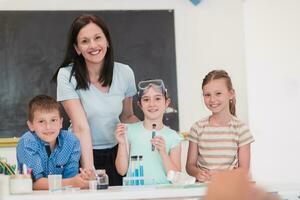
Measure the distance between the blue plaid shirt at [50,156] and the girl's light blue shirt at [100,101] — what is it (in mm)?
236

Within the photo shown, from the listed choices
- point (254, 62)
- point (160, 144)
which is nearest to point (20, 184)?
→ point (160, 144)

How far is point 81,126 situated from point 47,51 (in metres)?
1.35

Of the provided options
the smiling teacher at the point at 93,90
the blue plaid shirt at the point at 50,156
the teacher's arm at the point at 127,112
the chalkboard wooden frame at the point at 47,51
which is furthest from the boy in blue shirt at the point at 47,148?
the chalkboard wooden frame at the point at 47,51

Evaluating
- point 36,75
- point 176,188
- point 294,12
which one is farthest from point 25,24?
point 176,188

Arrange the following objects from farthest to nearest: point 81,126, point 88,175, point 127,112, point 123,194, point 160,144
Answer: point 127,112 → point 81,126 → point 160,144 → point 88,175 → point 123,194

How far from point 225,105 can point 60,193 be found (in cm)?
90

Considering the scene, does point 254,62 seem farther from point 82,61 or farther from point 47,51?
point 82,61

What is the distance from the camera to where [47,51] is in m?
3.14

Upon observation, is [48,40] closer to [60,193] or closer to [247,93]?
[247,93]

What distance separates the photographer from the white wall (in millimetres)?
3316

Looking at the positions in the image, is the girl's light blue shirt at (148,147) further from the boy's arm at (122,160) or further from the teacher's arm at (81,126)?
the teacher's arm at (81,126)

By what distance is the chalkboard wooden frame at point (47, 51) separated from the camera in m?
3.11

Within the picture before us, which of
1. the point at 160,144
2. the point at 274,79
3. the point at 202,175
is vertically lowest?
the point at 202,175

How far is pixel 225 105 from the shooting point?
1987 mm
